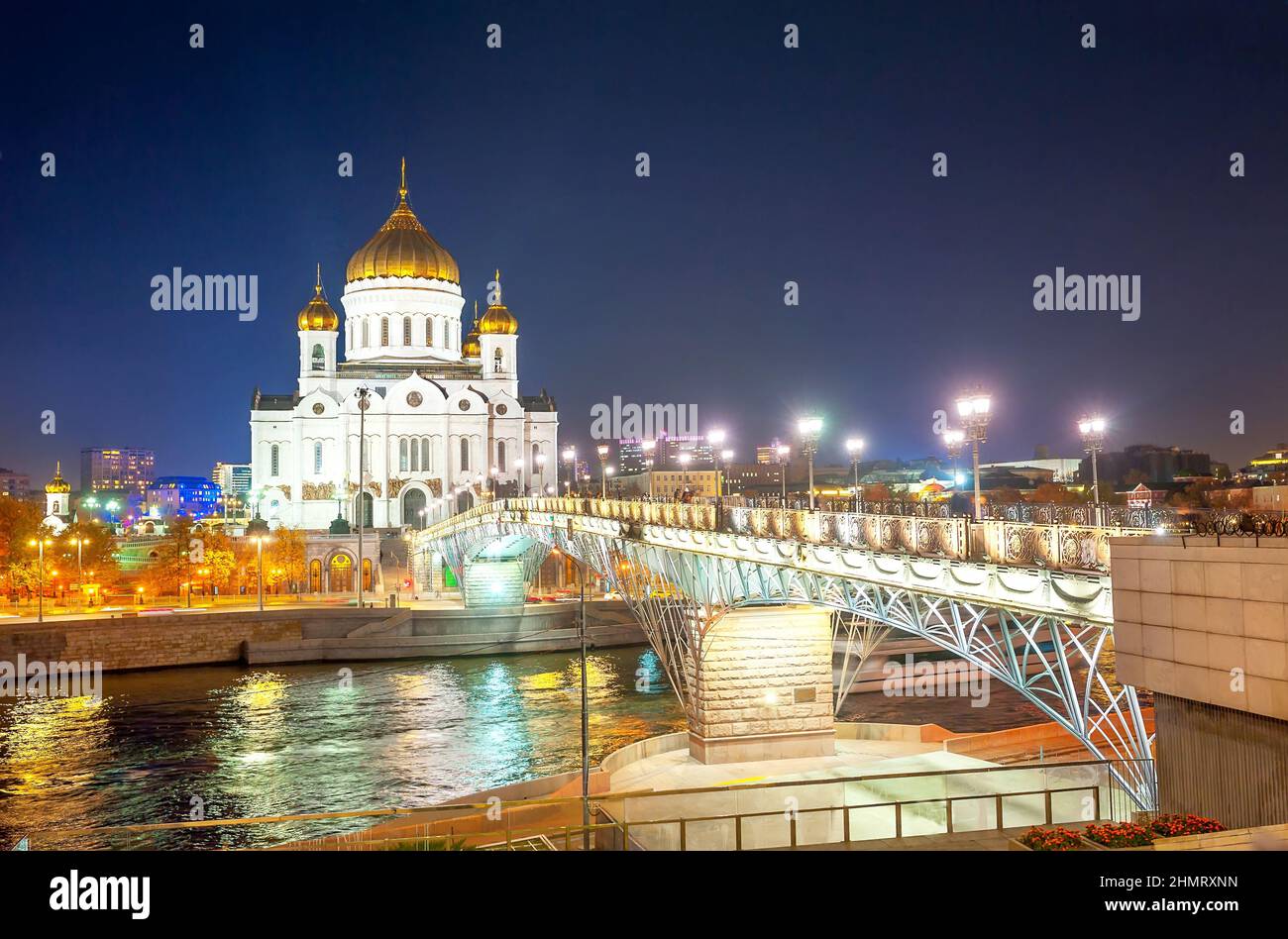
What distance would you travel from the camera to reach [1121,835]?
10.8m

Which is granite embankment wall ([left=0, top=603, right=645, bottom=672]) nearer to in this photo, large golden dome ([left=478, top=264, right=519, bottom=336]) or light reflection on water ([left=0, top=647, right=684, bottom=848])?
light reflection on water ([left=0, top=647, right=684, bottom=848])

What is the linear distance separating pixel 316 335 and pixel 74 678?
159ft

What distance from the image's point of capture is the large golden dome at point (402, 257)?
90.5 m

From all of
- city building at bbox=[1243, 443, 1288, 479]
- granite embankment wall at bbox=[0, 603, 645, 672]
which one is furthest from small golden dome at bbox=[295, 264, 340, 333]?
city building at bbox=[1243, 443, 1288, 479]

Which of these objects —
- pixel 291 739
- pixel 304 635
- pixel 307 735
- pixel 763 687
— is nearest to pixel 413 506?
pixel 304 635

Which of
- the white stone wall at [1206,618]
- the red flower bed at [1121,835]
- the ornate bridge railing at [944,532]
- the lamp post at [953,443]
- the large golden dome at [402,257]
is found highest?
the large golden dome at [402,257]

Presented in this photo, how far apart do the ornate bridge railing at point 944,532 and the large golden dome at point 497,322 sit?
6690 centimetres

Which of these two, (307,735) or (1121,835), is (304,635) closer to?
(307,735)

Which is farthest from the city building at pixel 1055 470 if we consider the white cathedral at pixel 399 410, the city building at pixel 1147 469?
the white cathedral at pixel 399 410

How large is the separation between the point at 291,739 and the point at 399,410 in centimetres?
5336

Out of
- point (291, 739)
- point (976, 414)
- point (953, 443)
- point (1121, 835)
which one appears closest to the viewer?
point (1121, 835)

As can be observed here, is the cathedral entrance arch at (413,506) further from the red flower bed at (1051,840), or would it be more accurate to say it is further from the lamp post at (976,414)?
the red flower bed at (1051,840)

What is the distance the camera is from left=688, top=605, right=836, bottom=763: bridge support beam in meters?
27.6
